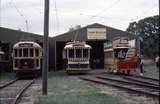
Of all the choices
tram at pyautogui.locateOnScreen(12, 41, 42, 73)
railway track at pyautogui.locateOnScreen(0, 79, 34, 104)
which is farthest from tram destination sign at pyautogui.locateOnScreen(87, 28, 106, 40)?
railway track at pyautogui.locateOnScreen(0, 79, 34, 104)

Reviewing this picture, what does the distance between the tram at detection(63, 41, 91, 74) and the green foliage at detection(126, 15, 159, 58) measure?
47.1ft

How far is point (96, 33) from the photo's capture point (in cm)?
5612

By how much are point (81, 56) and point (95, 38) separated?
15.1 meters

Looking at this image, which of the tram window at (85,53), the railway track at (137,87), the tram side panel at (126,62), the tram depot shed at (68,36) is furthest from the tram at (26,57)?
the tram depot shed at (68,36)

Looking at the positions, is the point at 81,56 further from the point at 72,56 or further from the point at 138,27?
the point at 138,27

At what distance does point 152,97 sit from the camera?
665 inches

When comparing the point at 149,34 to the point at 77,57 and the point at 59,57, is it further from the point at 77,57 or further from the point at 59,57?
the point at 77,57

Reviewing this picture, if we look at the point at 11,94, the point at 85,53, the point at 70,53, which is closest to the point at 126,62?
the point at 85,53

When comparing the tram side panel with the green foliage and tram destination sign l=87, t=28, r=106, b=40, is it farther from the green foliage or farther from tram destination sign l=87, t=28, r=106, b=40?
tram destination sign l=87, t=28, r=106, b=40

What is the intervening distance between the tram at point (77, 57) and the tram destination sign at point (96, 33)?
1492 centimetres

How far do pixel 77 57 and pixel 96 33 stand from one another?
1544 cm

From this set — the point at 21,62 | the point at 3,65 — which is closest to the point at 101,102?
the point at 21,62

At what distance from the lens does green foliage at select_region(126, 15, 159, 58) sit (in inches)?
2223

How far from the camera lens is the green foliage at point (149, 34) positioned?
185 feet
